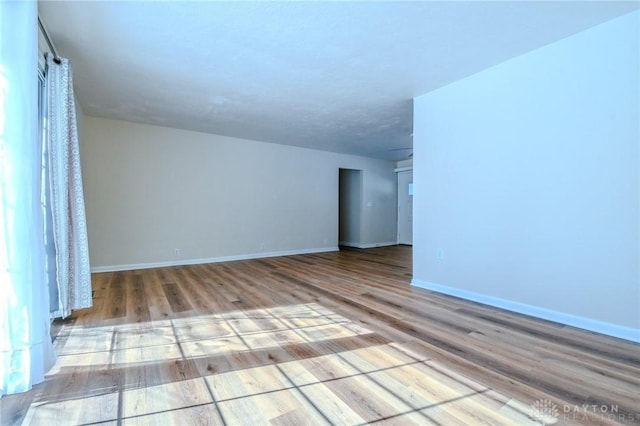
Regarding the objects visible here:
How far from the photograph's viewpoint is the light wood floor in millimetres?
1384

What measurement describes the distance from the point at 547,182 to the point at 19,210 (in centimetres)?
373

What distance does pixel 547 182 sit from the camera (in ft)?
8.61

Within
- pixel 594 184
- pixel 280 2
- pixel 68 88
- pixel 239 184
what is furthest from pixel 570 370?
pixel 239 184

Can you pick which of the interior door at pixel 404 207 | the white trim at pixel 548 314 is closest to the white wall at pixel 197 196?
the interior door at pixel 404 207

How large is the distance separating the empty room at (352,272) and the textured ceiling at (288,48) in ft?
0.07

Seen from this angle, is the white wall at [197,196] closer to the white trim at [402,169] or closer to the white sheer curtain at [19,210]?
the white trim at [402,169]

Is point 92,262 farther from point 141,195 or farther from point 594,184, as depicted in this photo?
point 594,184

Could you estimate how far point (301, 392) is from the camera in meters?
1.54

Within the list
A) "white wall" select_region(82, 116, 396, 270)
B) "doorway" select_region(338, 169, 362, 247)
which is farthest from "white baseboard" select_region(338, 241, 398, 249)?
"white wall" select_region(82, 116, 396, 270)

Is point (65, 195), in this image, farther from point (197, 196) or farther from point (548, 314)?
point (548, 314)

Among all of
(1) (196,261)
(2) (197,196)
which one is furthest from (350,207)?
(1) (196,261)

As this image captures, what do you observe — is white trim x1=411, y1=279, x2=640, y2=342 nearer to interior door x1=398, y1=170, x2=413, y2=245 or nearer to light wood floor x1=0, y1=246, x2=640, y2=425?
light wood floor x1=0, y1=246, x2=640, y2=425

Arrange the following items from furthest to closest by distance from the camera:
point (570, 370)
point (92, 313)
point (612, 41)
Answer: point (92, 313) → point (612, 41) → point (570, 370)

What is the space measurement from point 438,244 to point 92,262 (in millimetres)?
4953
